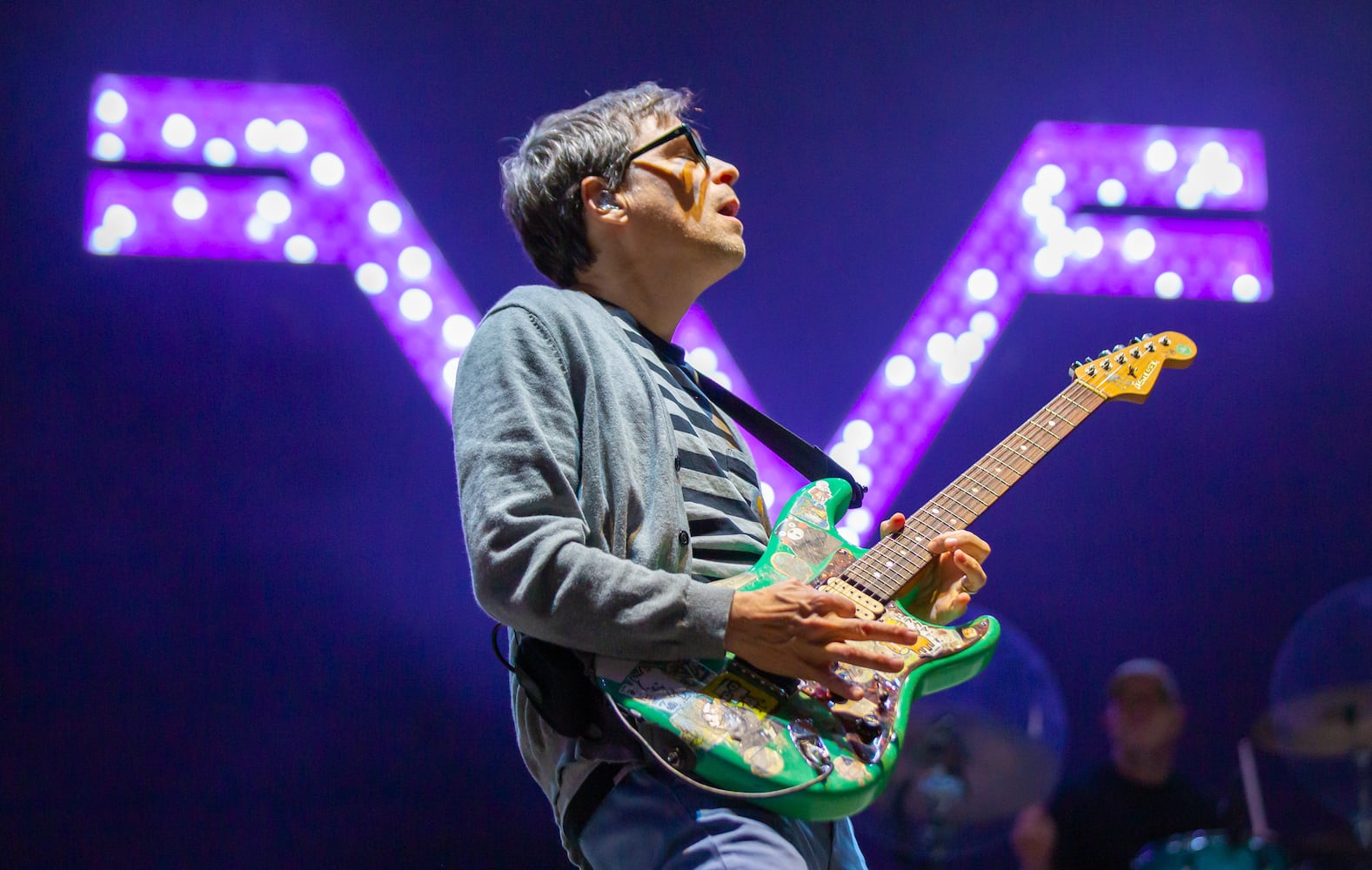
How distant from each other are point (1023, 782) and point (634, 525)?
1.95 m

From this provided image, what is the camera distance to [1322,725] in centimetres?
306

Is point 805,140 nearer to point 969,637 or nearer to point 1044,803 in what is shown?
point 1044,803

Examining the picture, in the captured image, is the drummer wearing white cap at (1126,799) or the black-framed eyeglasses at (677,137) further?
the drummer wearing white cap at (1126,799)

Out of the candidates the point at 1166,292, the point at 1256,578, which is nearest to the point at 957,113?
the point at 1166,292

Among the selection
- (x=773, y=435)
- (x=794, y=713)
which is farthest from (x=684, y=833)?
(x=773, y=435)

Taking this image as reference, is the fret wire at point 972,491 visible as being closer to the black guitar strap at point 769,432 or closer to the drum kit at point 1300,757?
the black guitar strap at point 769,432

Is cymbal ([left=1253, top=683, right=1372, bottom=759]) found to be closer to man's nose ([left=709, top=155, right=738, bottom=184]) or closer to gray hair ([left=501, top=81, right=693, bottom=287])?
man's nose ([left=709, top=155, right=738, bottom=184])

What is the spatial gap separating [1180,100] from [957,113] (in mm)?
676

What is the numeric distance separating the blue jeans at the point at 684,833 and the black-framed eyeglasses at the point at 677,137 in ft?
3.43

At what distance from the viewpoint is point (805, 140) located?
3539mm

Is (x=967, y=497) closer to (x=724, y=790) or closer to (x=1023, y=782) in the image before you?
(x=724, y=790)

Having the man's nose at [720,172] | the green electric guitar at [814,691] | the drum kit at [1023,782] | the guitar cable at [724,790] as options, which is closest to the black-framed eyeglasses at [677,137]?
the man's nose at [720,172]

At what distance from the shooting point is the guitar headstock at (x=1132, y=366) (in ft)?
6.36

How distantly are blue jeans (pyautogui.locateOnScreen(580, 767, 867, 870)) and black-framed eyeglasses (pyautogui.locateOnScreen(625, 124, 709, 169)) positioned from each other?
3.43 feet
